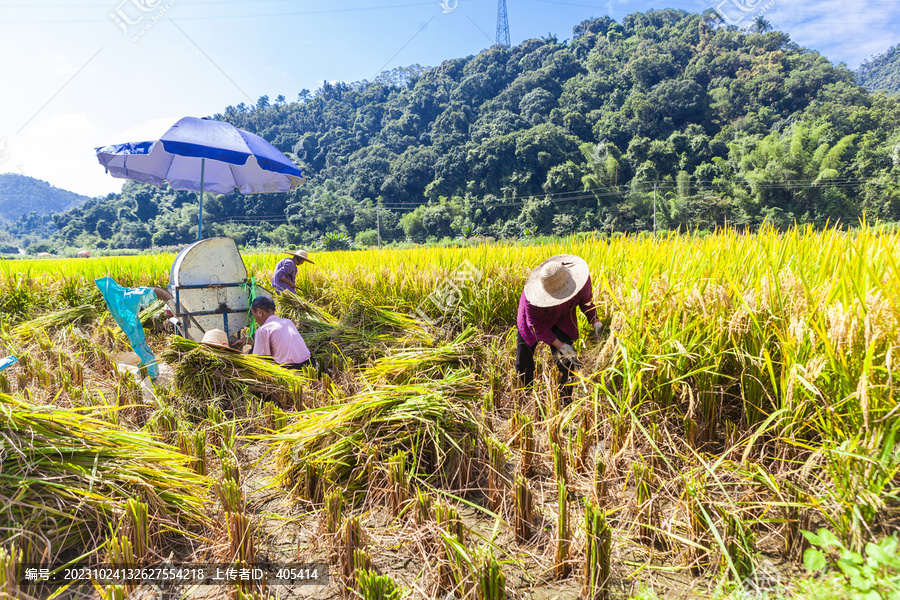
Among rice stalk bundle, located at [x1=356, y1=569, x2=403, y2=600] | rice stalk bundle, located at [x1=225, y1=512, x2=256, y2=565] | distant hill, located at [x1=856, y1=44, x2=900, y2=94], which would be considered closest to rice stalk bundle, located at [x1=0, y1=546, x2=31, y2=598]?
rice stalk bundle, located at [x1=225, y1=512, x2=256, y2=565]

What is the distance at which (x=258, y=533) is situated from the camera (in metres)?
1.88

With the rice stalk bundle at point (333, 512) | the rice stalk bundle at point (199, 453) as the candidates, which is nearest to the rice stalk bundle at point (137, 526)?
the rice stalk bundle at point (199, 453)

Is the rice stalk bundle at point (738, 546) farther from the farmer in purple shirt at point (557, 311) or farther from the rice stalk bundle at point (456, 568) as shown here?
the farmer in purple shirt at point (557, 311)

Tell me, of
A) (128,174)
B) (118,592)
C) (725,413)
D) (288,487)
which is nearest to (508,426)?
(725,413)

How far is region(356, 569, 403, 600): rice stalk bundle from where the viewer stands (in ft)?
4.57

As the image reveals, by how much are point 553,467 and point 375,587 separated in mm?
1223

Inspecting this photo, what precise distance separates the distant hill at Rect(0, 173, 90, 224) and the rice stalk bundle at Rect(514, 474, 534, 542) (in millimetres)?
109482

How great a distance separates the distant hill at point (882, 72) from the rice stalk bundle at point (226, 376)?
432 ft

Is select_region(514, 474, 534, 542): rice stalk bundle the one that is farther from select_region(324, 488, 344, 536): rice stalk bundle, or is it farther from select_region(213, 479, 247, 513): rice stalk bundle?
select_region(213, 479, 247, 513): rice stalk bundle

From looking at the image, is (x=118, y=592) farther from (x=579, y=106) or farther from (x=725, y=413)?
(x=579, y=106)

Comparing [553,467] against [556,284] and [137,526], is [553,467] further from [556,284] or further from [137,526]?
[137,526]

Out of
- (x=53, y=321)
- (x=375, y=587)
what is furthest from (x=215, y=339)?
(x=53, y=321)

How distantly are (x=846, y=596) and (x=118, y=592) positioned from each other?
2.18 meters

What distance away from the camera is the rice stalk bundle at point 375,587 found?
1.39m
